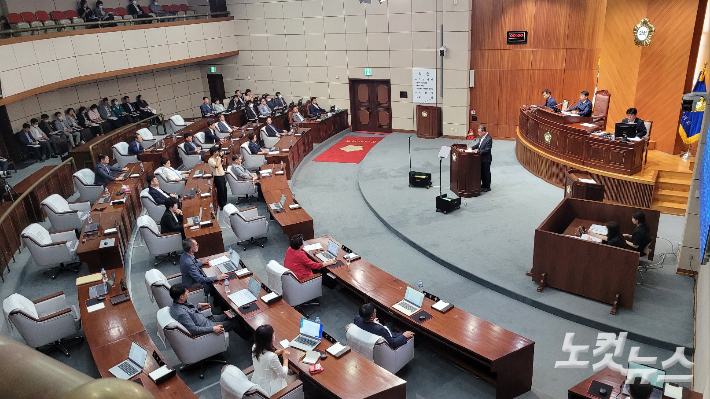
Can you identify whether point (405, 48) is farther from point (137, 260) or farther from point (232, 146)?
point (137, 260)

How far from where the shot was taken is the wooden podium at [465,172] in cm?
1078

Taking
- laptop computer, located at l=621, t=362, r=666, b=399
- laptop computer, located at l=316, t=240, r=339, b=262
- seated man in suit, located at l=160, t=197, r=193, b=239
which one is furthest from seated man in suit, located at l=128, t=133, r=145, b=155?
laptop computer, located at l=621, t=362, r=666, b=399

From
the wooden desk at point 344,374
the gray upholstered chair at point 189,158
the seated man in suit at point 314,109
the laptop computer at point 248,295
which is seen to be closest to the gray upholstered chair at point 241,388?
the wooden desk at point 344,374

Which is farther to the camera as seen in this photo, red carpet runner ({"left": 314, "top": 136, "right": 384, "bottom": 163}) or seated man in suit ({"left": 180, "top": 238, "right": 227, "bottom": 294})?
red carpet runner ({"left": 314, "top": 136, "right": 384, "bottom": 163})

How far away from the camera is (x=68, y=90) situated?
16188 mm

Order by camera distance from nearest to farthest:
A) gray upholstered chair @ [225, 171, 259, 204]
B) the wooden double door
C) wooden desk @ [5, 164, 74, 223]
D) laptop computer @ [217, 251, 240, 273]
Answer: laptop computer @ [217, 251, 240, 273] < wooden desk @ [5, 164, 74, 223] < gray upholstered chair @ [225, 171, 259, 204] < the wooden double door

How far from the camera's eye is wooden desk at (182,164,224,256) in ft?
29.1

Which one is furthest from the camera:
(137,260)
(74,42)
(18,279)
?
(74,42)

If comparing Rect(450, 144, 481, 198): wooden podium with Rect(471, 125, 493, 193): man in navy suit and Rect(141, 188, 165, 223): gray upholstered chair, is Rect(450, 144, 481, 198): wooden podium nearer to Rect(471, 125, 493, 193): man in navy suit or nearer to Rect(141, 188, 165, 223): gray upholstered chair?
Rect(471, 125, 493, 193): man in navy suit

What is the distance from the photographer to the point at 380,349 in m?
5.81

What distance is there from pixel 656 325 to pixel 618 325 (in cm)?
45

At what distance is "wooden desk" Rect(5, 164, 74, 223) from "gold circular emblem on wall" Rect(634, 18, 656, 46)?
1298 centimetres

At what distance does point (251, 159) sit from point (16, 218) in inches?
208

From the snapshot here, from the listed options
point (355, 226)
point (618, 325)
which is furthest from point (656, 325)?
point (355, 226)
